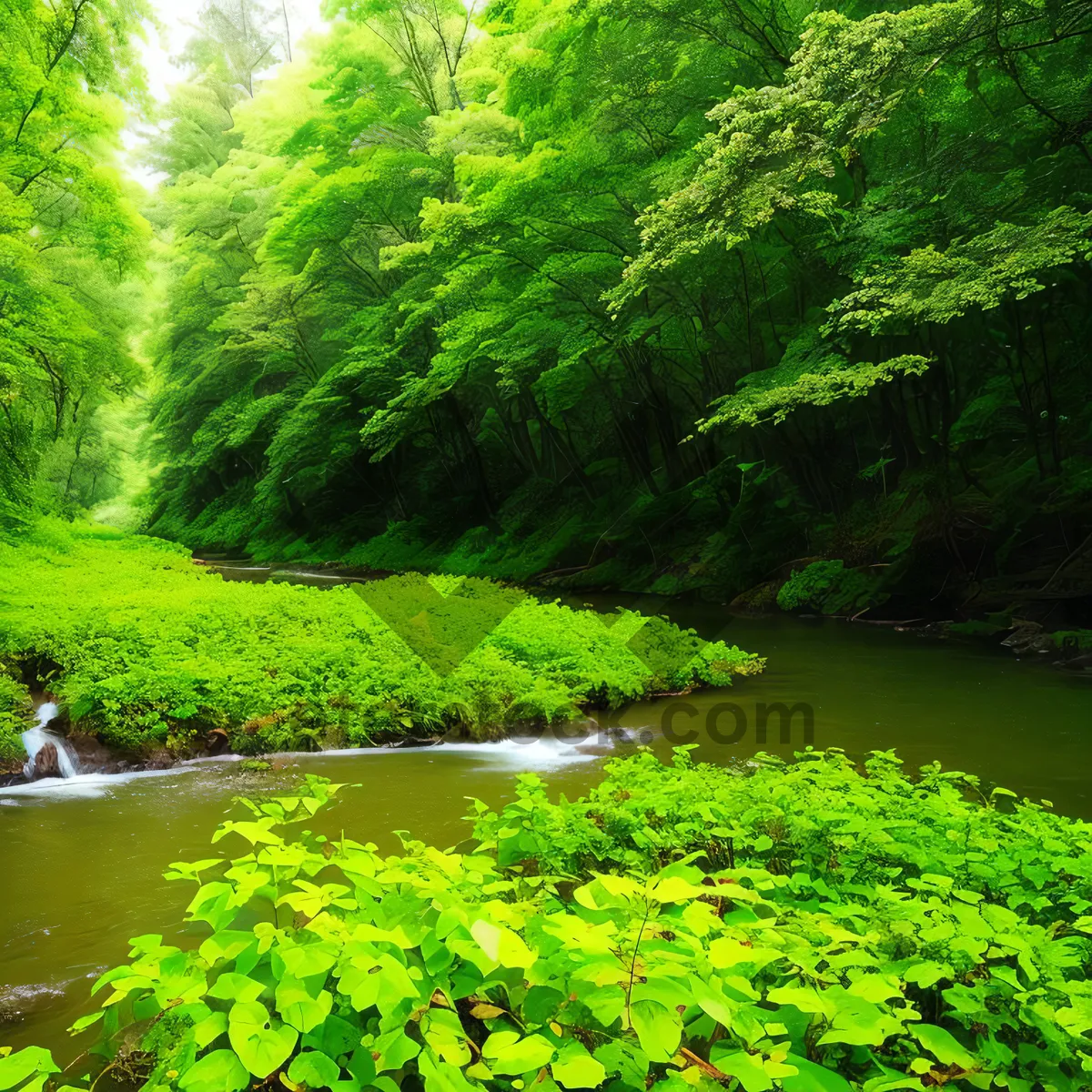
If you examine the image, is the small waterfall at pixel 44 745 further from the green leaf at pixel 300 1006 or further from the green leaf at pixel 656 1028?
the green leaf at pixel 656 1028

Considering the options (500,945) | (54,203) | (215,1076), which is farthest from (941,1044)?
(54,203)

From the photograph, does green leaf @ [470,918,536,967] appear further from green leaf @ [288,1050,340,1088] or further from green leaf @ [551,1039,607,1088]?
green leaf @ [288,1050,340,1088]

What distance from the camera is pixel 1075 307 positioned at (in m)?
12.4

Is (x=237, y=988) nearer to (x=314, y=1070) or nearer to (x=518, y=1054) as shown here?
(x=314, y=1070)

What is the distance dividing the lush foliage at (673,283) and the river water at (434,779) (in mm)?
3855

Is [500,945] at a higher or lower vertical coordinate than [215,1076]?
higher

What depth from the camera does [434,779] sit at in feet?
19.3

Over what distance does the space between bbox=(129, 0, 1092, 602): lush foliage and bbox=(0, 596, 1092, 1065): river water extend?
386cm

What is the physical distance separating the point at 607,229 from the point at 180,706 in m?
10.9

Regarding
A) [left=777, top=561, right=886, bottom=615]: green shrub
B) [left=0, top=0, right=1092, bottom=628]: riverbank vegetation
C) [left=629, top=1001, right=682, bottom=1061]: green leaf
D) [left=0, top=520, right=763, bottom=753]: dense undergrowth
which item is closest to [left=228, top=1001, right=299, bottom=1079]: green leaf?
[left=629, top=1001, right=682, bottom=1061]: green leaf

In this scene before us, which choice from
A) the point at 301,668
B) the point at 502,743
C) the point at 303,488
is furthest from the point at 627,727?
Result: the point at 303,488

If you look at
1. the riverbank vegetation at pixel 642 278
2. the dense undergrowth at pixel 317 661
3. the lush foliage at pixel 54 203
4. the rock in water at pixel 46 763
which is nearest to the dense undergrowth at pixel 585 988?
the rock in water at pixel 46 763

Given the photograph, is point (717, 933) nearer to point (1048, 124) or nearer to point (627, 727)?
point (627, 727)

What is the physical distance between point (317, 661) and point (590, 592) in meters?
9.46
